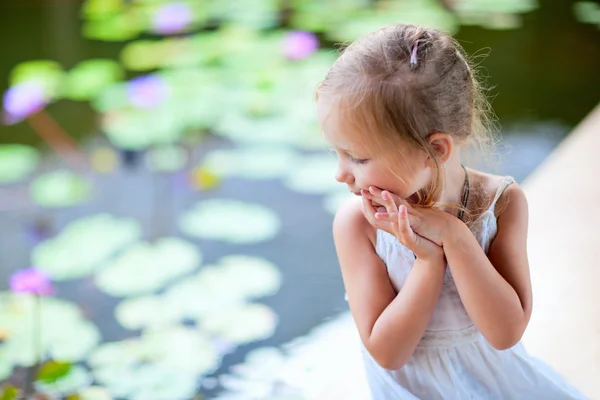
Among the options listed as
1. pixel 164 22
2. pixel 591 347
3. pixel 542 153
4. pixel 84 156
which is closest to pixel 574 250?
pixel 591 347

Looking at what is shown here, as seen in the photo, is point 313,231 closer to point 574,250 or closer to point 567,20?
point 574,250

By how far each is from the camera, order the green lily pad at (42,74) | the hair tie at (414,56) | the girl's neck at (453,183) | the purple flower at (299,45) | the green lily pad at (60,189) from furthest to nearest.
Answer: the purple flower at (299,45) → the green lily pad at (42,74) → the green lily pad at (60,189) → the girl's neck at (453,183) → the hair tie at (414,56)

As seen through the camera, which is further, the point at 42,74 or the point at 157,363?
the point at 42,74

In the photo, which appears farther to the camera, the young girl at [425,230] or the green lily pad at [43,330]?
the green lily pad at [43,330]

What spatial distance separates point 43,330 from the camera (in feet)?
5.08

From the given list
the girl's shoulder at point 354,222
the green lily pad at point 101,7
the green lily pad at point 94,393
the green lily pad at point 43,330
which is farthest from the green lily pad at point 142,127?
the girl's shoulder at point 354,222

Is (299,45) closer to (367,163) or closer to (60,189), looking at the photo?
(60,189)

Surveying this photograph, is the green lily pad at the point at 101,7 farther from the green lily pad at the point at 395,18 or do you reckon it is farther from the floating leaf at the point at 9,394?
the floating leaf at the point at 9,394

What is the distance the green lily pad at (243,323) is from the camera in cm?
155

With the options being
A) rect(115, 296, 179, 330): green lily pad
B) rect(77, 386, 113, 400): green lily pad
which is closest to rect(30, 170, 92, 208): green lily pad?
rect(115, 296, 179, 330): green lily pad

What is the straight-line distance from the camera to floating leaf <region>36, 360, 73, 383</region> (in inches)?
55.1

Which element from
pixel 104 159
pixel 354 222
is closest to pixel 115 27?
pixel 104 159

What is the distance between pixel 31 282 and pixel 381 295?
0.99m

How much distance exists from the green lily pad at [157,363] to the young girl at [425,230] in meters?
0.50
